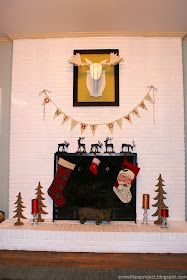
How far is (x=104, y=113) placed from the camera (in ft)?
10.9

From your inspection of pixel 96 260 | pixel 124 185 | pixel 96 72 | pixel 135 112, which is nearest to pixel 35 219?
pixel 96 260

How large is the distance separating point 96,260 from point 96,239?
0.23m

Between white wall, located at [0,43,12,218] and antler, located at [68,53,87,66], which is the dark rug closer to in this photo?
white wall, located at [0,43,12,218]

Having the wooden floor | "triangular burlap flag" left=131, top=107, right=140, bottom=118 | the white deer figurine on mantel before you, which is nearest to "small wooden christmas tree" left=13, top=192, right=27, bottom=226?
the wooden floor


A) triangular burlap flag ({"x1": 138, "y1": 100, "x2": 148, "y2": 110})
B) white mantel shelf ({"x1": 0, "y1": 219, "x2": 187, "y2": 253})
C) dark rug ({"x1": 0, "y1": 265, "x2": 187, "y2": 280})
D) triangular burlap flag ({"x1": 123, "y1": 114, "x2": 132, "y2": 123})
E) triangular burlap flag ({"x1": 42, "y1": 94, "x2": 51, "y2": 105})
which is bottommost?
white mantel shelf ({"x1": 0, "y1": 219, "x2": 187, "y2": 253})

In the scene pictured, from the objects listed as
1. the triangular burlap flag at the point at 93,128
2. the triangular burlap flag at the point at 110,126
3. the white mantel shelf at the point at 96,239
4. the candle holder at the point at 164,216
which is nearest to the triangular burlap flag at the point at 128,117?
the triangular burlap flag at the point at 110,126

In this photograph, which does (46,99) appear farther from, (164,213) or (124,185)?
(164,213)

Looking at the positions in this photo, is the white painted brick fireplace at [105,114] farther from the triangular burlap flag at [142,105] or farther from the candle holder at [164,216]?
the candle holder at [164,216]

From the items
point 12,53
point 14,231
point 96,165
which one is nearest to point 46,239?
point 14,231

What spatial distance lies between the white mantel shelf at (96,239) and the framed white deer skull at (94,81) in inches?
58.7

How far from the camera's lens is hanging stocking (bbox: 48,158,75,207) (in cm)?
316

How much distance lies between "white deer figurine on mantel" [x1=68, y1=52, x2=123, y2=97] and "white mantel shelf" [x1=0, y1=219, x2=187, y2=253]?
162cm

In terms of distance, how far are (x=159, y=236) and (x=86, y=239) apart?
0.76m

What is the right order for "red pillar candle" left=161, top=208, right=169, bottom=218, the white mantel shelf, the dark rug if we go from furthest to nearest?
"red pillar candle" left=161, top=208, right=169, bottom=218
the white mantel shelf
the dark rug
